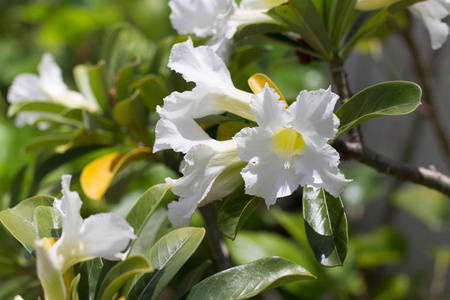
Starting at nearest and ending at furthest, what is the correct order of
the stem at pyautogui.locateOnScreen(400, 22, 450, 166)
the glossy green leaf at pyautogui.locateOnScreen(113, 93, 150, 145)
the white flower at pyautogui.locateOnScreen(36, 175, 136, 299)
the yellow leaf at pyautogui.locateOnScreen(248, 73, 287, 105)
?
the white flower at pyautogui.locateOnScreen(36, 175, 136, 299) < the yellow leaf at pyautogui.locateOnScreen(248, 73, 287, 105) < the glossy green leaf at pyautogui.locateOnScreen(113, 93, 150, 145) < the stem at pyautogui.locateOnScreen(400, 22, 450, 166)

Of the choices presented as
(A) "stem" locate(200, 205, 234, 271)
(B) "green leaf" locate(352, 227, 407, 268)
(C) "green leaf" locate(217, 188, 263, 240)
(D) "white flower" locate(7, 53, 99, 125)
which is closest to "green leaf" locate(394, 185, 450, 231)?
(B) "green leaf" locate(352, 227, 407, 268)

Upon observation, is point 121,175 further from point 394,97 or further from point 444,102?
point 444,102

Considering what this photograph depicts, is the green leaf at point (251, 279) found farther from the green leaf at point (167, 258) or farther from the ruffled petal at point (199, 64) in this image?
the ruffled petal at point (199, 64)

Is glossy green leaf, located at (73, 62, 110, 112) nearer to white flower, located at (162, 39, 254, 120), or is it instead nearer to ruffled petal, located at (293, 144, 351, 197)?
white flower, located at (162, 39, 254, 120)

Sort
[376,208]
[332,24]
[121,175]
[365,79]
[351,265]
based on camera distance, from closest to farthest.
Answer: [332,24]
[121,175]
[351,265]
[365,79]
[376,208]

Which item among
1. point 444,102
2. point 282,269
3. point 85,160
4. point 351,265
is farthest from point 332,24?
point 444,102

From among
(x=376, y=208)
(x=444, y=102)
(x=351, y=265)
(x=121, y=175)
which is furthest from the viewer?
(x=376, y=208)

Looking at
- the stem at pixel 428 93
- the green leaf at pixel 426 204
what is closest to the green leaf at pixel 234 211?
the stem at pixel 428 93
